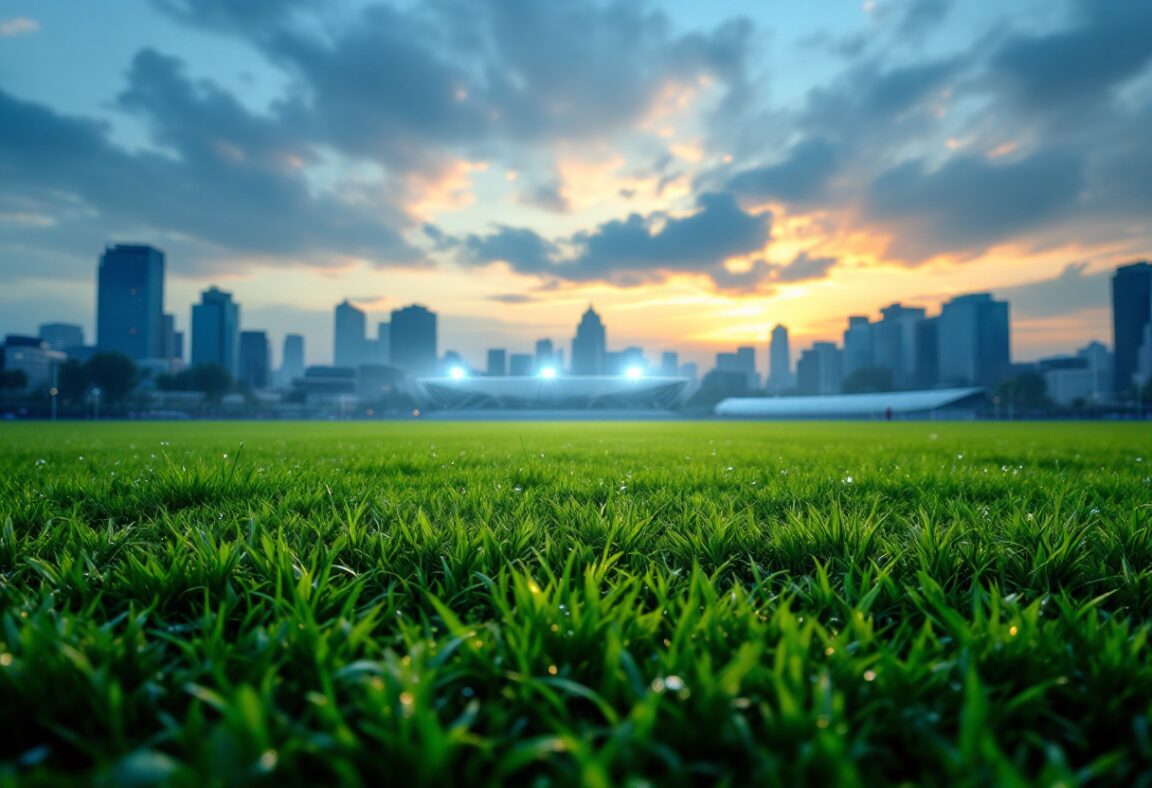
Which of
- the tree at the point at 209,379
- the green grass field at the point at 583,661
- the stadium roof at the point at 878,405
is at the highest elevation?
the tree at the point at 209,379

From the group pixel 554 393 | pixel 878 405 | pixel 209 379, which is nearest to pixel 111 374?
pixel 209 379

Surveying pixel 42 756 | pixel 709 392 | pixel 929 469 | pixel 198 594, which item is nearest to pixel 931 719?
pixel 42 756

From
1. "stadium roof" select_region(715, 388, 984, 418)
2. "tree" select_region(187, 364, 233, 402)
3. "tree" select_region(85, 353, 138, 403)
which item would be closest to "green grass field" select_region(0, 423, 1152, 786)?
"stadium roof" select_region(715, 388, 984, 418)

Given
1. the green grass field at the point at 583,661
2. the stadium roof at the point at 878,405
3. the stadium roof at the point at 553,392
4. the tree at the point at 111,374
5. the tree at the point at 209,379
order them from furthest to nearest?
1. the tree at the point at 209,379
2. the stadium roof at the point at 553,392
3. the tree at the point at 111,374
4. the stadium roof at the point at 878,405
5. the green grass field at the point at 583,661

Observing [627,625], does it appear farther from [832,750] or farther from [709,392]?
[709,392]

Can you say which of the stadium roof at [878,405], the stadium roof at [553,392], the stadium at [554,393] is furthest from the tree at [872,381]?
the stadium roof at [553,392]

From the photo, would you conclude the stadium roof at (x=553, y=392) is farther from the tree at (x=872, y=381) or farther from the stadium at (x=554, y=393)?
the tree at (x=872, y=381)

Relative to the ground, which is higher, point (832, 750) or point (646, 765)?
point (832, 750)

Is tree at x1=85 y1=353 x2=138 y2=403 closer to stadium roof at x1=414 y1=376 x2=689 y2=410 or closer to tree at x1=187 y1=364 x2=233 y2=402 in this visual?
tree at x1=187 y1=364 x2=233 y2=402

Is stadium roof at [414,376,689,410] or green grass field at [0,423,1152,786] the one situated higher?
stadium roof at [414,376,689,410]
